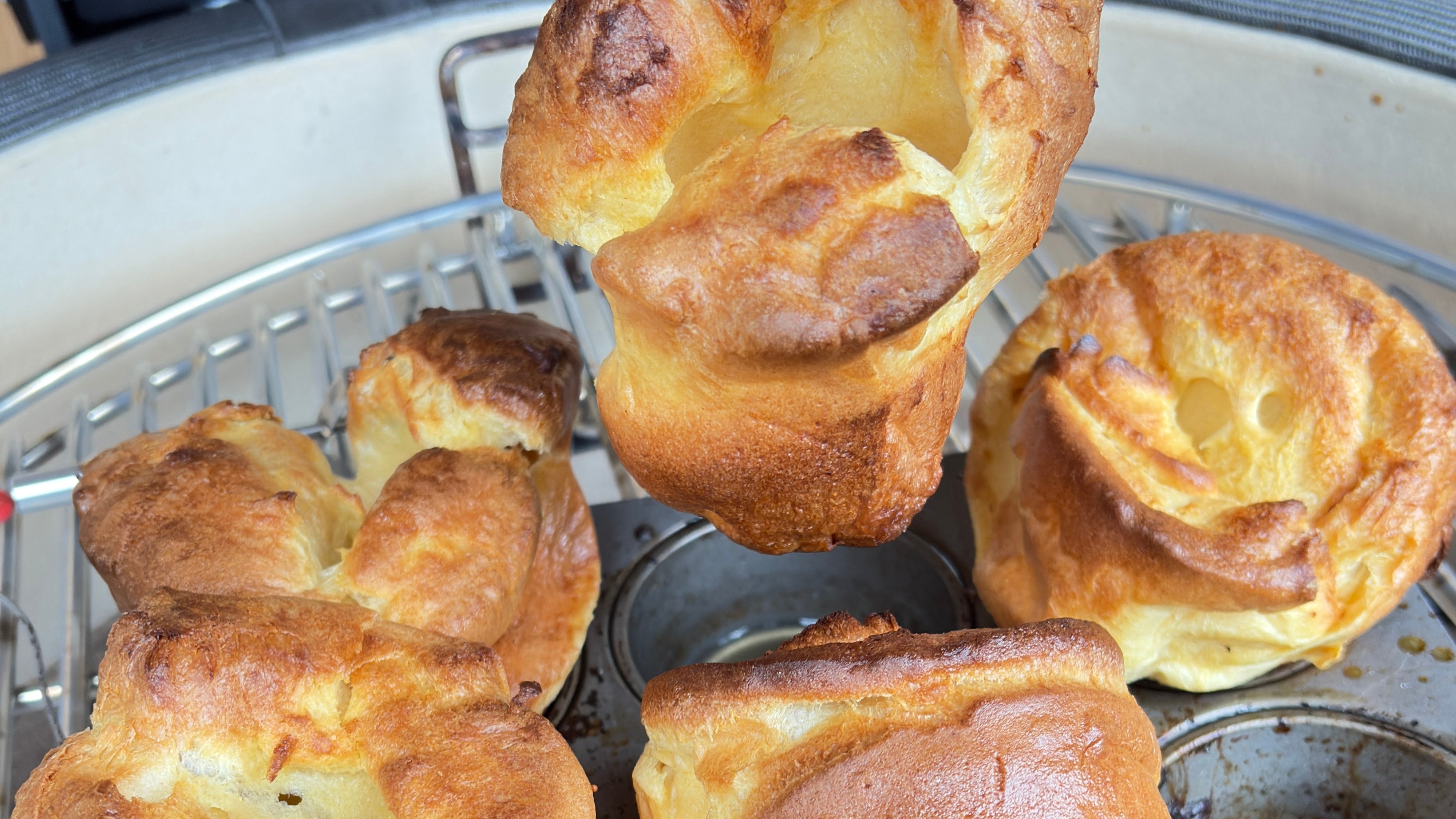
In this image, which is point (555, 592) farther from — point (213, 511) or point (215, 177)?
point (215, 177)

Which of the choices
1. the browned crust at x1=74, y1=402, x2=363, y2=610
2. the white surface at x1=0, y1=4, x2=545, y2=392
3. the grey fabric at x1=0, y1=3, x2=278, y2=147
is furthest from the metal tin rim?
the grey fabric at x1=0, y1=3, x2=278, y2=147

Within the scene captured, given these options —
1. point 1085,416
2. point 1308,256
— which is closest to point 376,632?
point 1085,416

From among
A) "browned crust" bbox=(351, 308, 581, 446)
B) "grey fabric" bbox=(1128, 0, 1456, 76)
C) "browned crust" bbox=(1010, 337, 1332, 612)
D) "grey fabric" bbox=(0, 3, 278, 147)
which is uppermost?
A: "grey fabric" bbox=(0, 3, 278, 147)

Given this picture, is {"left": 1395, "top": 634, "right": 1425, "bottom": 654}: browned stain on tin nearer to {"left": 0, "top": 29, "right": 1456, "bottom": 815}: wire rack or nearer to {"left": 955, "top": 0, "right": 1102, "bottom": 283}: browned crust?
{"left": 0, "top": 29, "right": 1456, "bottom": 815}: wire rack

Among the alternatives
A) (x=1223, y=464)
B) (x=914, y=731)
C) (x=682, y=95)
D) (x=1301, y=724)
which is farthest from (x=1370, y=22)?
(x=914, y=731)

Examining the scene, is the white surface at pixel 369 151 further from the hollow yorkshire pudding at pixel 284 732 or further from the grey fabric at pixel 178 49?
the hollow yorkshire pudding at pixel 284 732

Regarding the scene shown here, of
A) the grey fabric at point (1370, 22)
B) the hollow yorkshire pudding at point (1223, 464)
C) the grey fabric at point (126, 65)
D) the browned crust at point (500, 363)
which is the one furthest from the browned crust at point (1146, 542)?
the grey fabric at point (126, 65)

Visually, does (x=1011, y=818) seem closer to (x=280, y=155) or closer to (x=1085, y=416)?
(x=1085, y=416)
